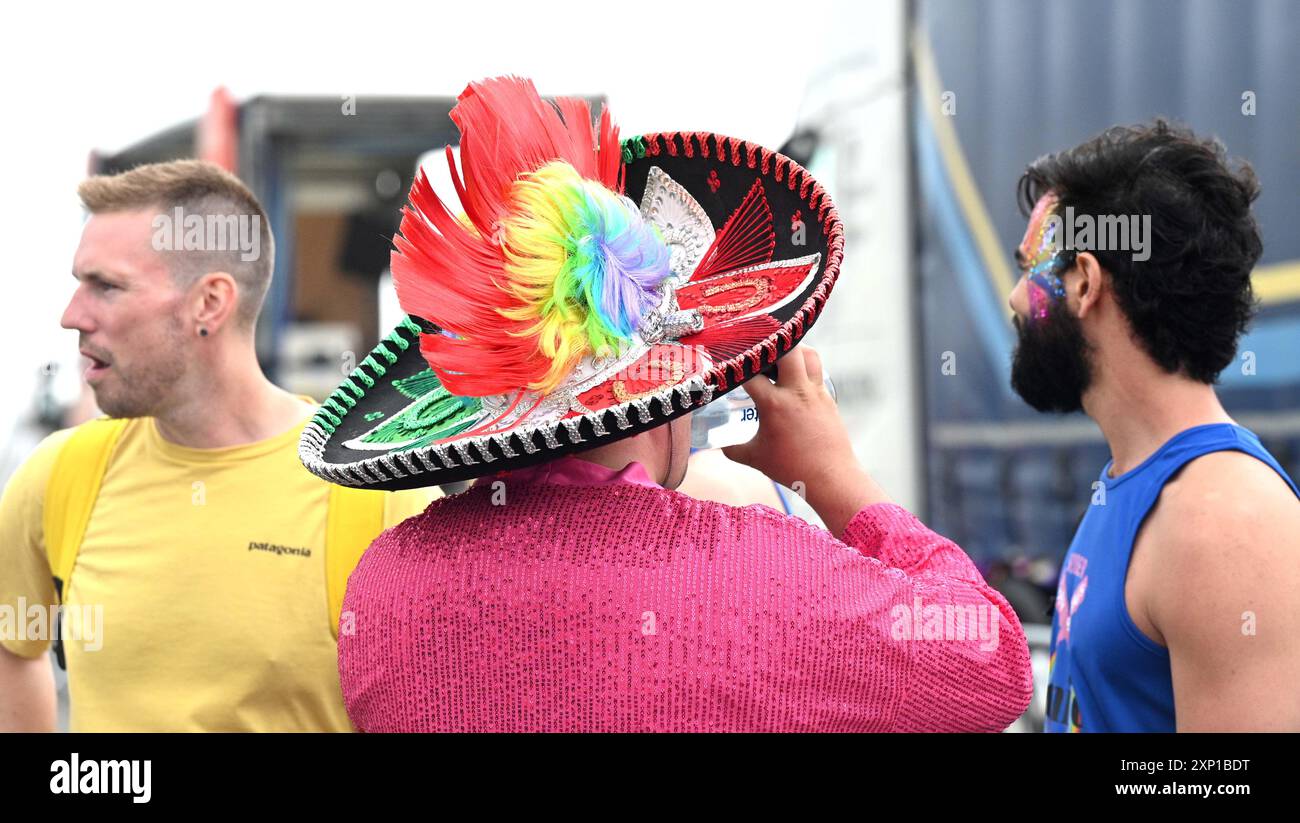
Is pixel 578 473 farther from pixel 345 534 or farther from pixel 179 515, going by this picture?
pixel 179 515

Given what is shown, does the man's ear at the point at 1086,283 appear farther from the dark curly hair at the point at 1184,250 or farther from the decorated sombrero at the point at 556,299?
the decorated sombrero at the point at 556,299

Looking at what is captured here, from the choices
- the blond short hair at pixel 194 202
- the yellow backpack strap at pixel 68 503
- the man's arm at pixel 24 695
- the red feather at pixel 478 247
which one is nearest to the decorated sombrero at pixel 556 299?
the red feather at pixel 478 247

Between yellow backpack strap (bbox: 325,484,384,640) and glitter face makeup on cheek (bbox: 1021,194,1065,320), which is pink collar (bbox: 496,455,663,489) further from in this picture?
glitter face makeup on cheek (bbox: 1021,194,1065,320)

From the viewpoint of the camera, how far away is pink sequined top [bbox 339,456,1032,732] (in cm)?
146

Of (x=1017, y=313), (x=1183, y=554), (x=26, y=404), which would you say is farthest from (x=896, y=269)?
(x=26, y=404)

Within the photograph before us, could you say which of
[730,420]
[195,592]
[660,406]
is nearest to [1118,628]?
[730,420]

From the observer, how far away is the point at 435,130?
861 centimetres

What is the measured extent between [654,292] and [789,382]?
0.81 ft

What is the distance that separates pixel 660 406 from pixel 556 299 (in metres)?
0.21

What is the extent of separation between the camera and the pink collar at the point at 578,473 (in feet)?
5.24

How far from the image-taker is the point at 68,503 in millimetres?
2756

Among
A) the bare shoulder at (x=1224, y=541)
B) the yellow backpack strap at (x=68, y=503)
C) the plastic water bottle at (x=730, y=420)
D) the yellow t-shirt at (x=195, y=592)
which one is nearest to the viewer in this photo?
the plastic water bottle at (x=730, y=420)

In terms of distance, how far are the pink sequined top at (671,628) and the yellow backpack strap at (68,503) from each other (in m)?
1.45
